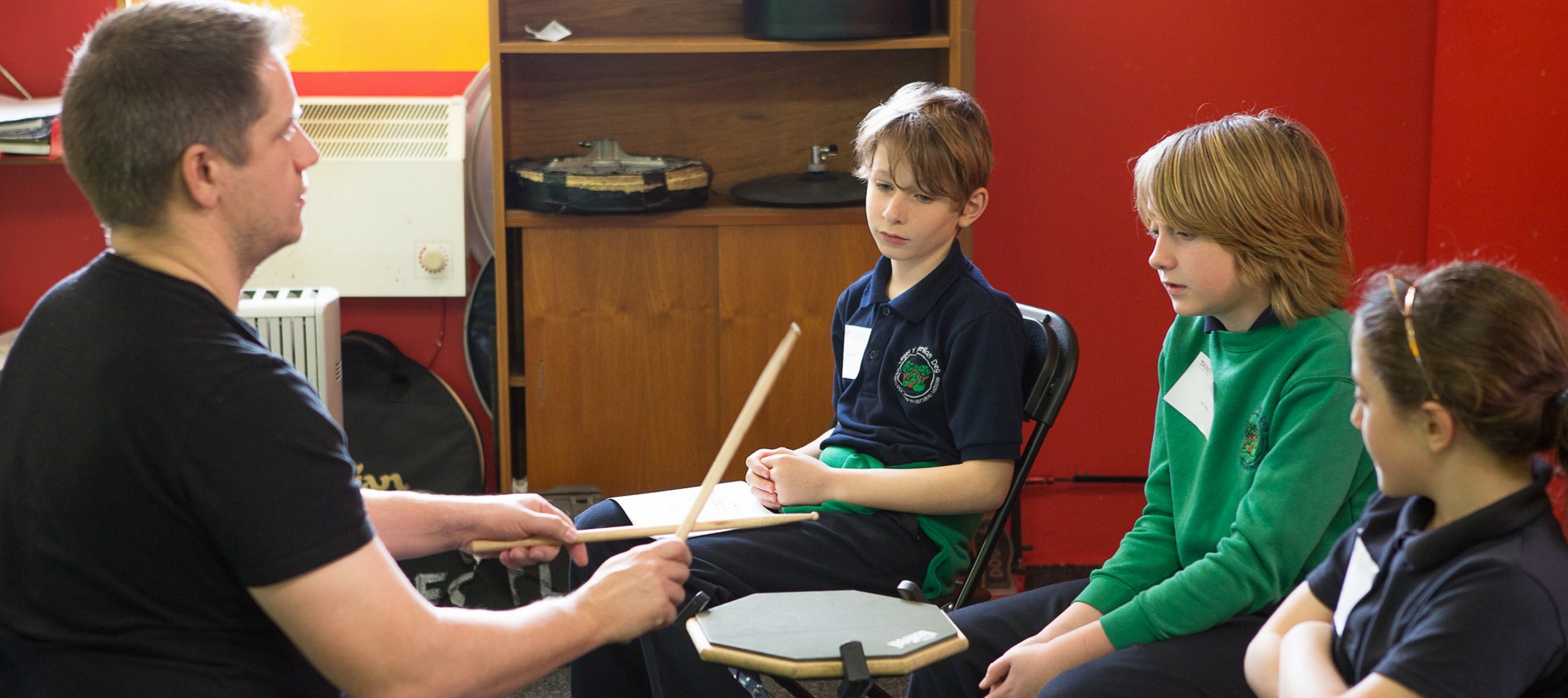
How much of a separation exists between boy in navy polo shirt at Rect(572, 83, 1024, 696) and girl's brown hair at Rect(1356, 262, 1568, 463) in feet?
2.36

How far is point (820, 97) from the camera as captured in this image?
2922 mm

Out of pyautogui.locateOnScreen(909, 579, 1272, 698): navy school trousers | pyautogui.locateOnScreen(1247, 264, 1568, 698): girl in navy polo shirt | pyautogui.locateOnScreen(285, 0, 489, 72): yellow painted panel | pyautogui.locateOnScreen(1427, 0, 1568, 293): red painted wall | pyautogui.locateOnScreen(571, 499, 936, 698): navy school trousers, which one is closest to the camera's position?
pyautogui.locateOnScreen(1247, 264, 1568, 698): girl in navy polo shirt

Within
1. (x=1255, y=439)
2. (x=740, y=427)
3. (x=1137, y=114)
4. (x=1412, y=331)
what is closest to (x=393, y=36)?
(x=1137, y=114)

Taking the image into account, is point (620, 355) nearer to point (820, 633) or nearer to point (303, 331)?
point (303, 331)

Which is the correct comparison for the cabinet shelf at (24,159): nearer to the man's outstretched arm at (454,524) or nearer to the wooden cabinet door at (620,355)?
the wooden cabinet door at (620,355)

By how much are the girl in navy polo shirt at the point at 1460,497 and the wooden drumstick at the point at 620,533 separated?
2.34 ft

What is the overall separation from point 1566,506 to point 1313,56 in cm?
195

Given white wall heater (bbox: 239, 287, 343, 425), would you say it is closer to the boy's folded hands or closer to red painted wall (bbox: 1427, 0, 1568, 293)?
the boy's folded hands

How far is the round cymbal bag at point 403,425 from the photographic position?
9.61ft

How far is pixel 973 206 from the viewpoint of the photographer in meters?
1.91

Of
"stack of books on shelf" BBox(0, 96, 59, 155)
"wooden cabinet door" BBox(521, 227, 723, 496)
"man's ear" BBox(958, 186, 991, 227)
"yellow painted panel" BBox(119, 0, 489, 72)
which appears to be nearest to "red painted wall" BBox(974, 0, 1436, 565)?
"wooden cabinet door" BBox(521, 227, 723, 496)

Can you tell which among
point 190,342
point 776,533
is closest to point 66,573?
point 190,342

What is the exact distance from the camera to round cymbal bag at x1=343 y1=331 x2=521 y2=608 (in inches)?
115

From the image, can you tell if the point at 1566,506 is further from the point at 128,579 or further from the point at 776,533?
the point at 128,579
